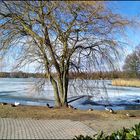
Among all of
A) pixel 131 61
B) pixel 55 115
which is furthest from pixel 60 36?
pixel 131 61

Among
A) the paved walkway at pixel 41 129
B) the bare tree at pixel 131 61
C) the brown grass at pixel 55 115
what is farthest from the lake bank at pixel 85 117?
the bare tree at pixel 131 61

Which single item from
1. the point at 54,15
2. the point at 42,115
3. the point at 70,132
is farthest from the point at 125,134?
the point at 54,15

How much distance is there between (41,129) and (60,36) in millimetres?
7069

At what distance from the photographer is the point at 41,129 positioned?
10.1m

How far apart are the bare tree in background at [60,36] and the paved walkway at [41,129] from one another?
5401 mm

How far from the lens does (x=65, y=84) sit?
17.4 metres

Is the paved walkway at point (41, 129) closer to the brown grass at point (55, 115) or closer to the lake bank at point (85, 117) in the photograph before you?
the lake bank at point (85, 117)

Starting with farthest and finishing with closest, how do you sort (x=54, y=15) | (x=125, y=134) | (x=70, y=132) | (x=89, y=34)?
(x=89, y=34), (x=54, y=15), (x=70, y=132), (x=125, y=134)

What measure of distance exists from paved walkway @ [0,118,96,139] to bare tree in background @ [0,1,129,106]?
540 cm

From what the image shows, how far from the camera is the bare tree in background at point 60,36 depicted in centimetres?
1598

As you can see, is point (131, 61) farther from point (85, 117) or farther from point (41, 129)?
point (41, 129)

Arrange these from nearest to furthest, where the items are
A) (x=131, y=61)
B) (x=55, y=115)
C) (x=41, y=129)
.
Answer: (x=41, y=129), (x=55, y=115), (x=131, y=61)

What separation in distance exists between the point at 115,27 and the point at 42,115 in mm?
5916

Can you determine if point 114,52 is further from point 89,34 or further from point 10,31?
point 10,31
